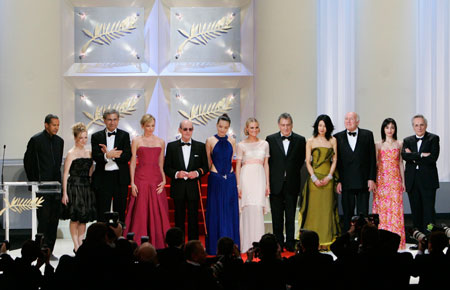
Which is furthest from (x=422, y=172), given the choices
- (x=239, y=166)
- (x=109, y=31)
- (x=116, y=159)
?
(x=109, y=31)

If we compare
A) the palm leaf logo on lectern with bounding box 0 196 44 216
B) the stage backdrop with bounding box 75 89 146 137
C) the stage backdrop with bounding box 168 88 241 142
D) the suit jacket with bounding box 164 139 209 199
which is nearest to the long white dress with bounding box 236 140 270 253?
the suit jacket with bounding box 164 139 209 199

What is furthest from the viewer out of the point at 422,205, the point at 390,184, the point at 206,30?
the point at 206,30

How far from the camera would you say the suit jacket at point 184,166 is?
26.8ft

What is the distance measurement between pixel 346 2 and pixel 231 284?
285 inches

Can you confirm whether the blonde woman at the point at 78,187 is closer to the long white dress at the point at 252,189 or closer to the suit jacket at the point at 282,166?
the long white dress at the point at 252,189

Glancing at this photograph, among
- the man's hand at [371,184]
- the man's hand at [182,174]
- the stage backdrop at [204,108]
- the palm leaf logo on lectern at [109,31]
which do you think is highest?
the palm leaf logo on lectern at [109,31]

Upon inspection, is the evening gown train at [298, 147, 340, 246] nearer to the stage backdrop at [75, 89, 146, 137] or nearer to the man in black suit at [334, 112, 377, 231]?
the man in black suit at [334, 112, 377, 231]

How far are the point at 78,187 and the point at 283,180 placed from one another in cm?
242

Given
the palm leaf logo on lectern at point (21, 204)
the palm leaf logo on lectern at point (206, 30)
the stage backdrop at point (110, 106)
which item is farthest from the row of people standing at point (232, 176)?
the palm leaf logo on lectern at point (206, 30)

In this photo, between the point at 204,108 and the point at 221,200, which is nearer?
the point at 221,200

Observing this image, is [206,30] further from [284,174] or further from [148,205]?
[148,205]

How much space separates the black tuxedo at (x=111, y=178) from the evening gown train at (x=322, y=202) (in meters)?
2.24

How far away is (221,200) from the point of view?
8.23 metres

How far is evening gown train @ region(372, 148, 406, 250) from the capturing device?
8703mm
